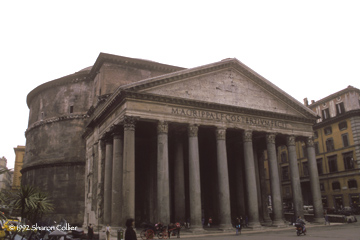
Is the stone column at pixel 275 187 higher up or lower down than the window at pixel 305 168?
lower down

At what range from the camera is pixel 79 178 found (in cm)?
3008

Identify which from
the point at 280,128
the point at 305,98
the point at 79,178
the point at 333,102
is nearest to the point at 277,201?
the point at 280,128

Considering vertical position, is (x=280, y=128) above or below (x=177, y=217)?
above

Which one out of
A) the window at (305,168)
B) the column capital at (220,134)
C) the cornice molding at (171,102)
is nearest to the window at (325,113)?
the window at (305,168)

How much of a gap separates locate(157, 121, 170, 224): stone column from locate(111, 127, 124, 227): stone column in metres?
2.34

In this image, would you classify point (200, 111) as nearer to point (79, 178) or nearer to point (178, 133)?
point (178, 133)

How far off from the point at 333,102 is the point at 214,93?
75.7 feet

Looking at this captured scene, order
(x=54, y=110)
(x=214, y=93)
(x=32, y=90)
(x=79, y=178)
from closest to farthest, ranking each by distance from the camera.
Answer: (x=214, y=93), (x=79, y=178), (x=54, y=110), (x=32, y=90)

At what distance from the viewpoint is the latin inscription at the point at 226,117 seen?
67.2ft

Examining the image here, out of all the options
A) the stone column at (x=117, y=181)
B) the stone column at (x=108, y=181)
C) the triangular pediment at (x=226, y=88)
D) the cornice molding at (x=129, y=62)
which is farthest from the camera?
the cornice molding at (x=129, y=62)

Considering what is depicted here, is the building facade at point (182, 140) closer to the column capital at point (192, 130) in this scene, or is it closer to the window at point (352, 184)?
the column capital at point (192, 130)

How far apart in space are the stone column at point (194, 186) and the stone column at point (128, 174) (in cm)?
372

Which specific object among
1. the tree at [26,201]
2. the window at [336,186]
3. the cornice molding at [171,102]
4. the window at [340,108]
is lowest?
the tree at [26,201]

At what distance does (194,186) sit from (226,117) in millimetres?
5514
